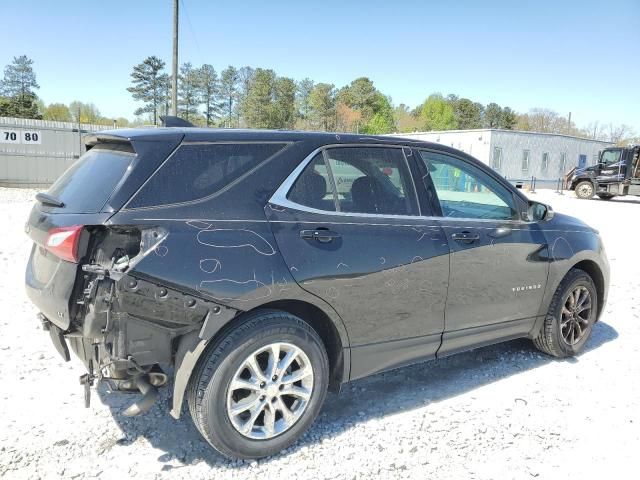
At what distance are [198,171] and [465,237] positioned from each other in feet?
6.31

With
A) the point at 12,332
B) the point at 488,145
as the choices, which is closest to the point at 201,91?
the point at 488,145

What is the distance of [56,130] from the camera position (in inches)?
837

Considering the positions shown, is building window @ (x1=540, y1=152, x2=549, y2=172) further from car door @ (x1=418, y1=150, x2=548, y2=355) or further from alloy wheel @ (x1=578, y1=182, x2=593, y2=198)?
car door @ (x1=418, y1=150, x2=548, y2=355)

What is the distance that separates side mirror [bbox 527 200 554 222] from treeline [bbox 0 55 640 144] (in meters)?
49.6

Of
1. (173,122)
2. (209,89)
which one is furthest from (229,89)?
(173,122)

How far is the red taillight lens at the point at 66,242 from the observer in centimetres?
254

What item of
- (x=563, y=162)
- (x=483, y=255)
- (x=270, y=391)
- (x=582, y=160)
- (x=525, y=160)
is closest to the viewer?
(x=270, y=391)

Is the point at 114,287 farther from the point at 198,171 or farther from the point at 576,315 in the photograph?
the point at 576,315

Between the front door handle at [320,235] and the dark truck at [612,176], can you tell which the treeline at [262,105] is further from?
the front door handle at [320,235]

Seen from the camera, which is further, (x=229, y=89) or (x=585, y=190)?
(x=229, y=89)

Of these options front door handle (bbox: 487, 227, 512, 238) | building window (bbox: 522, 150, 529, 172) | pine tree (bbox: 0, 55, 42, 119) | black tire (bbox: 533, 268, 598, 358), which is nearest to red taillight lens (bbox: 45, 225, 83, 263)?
front door handle (bbox: 487, 227, 512, 238)

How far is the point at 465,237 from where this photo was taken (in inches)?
141

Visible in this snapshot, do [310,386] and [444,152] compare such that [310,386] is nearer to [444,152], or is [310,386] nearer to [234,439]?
[234,439]

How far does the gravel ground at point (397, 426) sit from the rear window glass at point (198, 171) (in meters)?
1.50
